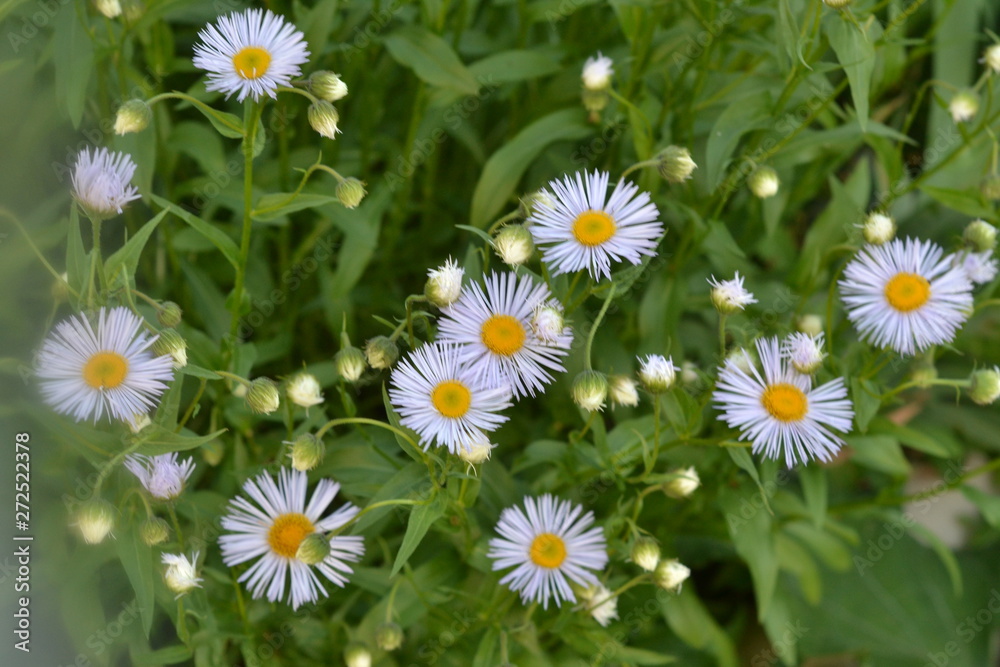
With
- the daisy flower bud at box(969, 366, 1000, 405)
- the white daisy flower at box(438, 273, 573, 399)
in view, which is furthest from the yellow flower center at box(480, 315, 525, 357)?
the daisy flower bud at box(969, 366, 1000, 405)

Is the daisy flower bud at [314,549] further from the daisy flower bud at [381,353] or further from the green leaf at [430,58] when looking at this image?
the green leaf at [430,58]

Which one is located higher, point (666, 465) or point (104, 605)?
point (666, 465)

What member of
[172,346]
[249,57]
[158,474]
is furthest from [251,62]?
[158,474]

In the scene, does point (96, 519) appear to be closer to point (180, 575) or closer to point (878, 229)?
point (180, 575)

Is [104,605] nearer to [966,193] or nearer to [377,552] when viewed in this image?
[377,552]

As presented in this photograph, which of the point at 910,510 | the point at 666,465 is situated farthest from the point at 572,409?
the point at 910,510

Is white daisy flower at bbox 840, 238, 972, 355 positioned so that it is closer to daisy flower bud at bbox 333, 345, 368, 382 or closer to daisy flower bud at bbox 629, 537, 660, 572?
daisy flower bud at bbox 629, 537, 660, 572
